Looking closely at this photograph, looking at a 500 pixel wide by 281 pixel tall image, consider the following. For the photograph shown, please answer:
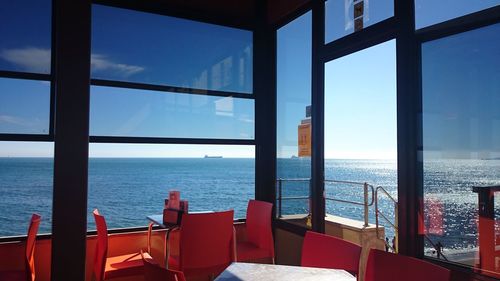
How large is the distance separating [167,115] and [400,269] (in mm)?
2729

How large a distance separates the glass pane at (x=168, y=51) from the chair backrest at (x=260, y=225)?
1407 mm

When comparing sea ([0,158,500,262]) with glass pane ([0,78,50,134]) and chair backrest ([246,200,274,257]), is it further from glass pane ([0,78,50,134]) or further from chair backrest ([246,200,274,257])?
chair backrest ([246,200,274,257])

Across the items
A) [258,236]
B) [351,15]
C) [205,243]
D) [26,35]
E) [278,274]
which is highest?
[351,15]

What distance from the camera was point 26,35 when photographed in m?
3.03

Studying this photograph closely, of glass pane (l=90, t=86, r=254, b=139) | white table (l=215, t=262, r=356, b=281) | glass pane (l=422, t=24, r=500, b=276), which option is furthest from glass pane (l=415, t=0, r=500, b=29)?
glass pane (l=90, t=86, r=254, b=139)

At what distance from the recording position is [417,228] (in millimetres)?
2152

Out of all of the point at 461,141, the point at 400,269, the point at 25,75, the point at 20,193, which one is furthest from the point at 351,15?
the point at 20,193

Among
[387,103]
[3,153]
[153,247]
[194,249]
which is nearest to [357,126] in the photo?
[387,103]

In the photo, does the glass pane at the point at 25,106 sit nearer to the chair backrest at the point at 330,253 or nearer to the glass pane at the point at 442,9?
the chair backrest at the point at 330,253

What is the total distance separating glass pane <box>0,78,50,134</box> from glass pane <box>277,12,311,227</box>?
2.29 meters

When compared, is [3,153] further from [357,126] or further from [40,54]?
[357,126]

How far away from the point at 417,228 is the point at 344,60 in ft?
5.00

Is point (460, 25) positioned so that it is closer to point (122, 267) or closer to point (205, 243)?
point (205, 243)

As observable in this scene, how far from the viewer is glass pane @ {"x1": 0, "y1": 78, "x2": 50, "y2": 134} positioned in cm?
296
